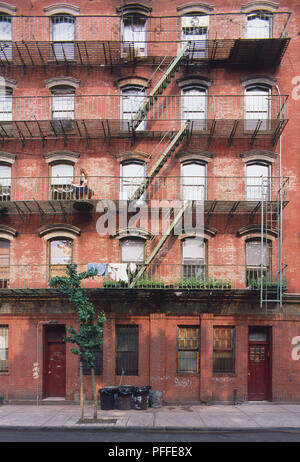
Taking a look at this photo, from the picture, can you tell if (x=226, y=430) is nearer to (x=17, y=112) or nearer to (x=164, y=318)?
(x=164, y=318)

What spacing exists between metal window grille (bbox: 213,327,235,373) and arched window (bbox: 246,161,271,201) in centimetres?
599

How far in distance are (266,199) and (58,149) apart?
961 cm

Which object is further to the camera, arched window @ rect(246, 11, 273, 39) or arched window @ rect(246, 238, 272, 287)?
arched window @ rect(246, 11, 273, 39)

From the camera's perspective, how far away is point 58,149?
16500 mm

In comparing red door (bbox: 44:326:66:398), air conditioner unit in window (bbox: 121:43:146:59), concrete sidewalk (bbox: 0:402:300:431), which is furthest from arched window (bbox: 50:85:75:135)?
concrete sidewalk (bbox: 0:402:300:431)

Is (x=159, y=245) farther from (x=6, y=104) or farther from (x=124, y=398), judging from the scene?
(x=6, y=104)

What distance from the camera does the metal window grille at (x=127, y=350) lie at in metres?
15.5

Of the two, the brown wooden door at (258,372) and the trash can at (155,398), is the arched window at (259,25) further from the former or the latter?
the trash can at (155,398)

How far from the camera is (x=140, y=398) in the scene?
1411 cm

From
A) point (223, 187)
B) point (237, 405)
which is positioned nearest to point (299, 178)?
point (223, 187)

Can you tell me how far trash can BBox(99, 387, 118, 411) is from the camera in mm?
14125

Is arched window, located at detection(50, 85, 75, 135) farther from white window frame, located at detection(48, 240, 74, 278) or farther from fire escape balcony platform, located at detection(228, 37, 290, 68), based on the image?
fire escape balcony platform, located at detection(228, 37, 290, 68)

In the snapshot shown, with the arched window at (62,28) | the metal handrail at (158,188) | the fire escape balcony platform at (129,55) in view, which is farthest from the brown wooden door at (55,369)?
the arched window at (62,28)

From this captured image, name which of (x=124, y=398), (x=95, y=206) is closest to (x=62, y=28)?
(x=95, y=206)
